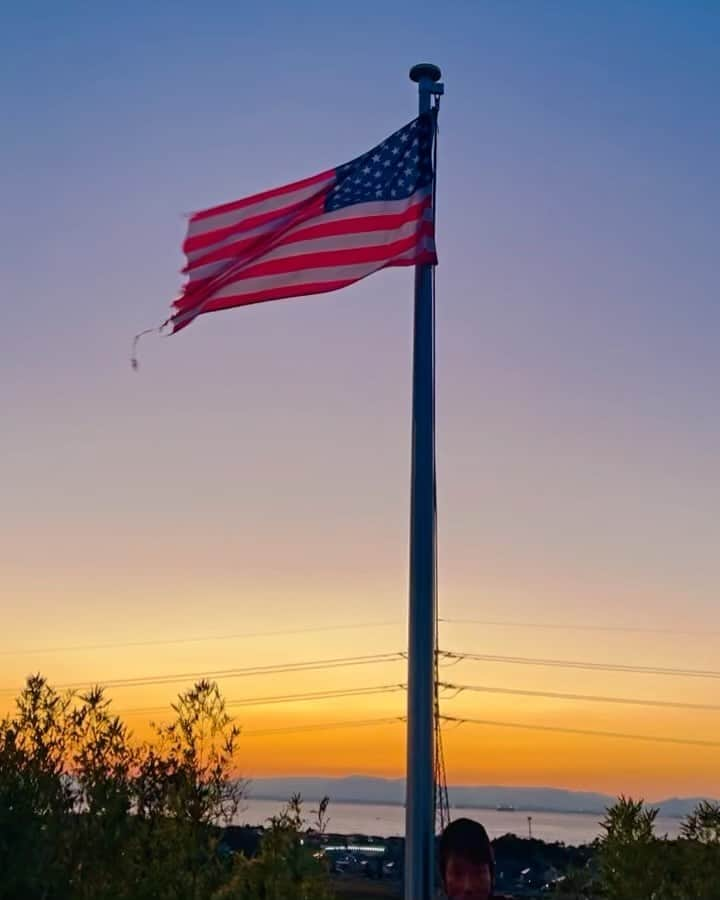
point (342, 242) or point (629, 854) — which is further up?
point (342, 242)

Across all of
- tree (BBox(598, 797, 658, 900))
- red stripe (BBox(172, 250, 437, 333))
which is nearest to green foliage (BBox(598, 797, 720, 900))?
tree (BBox(598, 797, 658, 900))

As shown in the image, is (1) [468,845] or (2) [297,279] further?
(2) [297,279]

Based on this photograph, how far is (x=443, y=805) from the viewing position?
9.20m

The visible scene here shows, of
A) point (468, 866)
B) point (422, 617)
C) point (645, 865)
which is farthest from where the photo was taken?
point (645, 865)

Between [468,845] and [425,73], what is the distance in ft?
19.9

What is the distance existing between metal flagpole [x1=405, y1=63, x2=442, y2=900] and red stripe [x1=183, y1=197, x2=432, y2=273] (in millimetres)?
696

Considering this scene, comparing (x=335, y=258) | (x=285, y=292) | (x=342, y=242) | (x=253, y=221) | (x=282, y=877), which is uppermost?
(x=253, y=221)

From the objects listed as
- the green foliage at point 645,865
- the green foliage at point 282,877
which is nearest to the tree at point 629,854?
the green foliage at point 645,865

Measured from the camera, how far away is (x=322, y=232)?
1042cm

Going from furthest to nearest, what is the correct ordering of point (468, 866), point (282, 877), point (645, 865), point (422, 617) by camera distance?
point (645, 865)
point (282, 877)
point (422, 617)
point (468, 866)

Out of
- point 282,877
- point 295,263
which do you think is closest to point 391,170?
point 295,263

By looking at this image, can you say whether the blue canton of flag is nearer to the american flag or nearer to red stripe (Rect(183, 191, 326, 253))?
the american flag

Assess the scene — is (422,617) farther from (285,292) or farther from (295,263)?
(295,263)

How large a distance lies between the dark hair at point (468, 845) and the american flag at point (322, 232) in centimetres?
442
